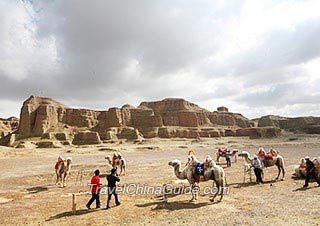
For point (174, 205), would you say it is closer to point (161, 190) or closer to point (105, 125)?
point (161, 190)

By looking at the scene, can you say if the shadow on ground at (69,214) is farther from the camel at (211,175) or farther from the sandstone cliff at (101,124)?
the sandstone cliff at (101,124)

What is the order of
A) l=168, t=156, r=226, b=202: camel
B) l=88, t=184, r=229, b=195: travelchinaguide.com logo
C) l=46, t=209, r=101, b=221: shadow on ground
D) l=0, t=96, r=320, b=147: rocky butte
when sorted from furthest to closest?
l=0, t=96, r=320, b=147: rocky butte → l=88, t=184, r=229, b=195: travelchinaguide.com logo → l=168, t=156, r=226, b=202: camel → l=46, t=209, r=101, b=221: shadow on ground

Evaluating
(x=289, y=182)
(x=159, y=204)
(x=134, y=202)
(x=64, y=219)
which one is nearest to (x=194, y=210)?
(x=159, y=204)

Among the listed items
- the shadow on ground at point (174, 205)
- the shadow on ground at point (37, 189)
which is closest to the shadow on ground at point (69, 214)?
the shadow on ground at point (174, 205)

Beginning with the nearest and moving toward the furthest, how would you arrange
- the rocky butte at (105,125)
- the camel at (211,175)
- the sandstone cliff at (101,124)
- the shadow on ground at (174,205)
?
the shadow on ground at (174,205) → the camel at (211,175) → the rocky butte at (105,125) → the sandstone cliff at (101,124)

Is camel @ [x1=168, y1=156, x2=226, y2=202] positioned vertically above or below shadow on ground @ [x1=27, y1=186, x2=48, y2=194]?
above

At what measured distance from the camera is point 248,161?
1914cm

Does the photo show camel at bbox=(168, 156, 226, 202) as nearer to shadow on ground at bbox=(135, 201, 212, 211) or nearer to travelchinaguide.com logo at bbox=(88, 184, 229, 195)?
shadow on ground at bbox=(135, 201, 212, 211)

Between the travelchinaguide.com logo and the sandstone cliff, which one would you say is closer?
the travelchinaguide.com logo

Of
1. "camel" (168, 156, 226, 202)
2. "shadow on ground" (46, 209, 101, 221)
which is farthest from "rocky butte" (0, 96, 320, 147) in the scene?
"shadow on ground" (46, 209, 101, 221)

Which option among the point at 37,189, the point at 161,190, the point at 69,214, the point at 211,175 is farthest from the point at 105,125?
the point at 69,214

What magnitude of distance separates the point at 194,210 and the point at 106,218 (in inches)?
136

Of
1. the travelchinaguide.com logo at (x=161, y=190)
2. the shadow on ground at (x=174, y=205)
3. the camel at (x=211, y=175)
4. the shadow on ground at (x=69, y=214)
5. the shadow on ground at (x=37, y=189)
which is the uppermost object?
the camel at (x=211, y=175)

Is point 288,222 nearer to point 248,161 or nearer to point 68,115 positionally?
point 248,161
